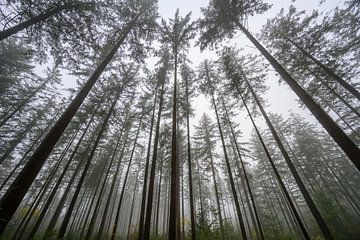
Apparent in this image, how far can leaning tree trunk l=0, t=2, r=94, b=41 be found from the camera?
695 centimetres

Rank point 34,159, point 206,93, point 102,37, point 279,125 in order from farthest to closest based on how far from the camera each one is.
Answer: point 279,125 < point 206,93 < point 102,37 < point 34,159

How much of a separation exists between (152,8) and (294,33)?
A: 12.0 m

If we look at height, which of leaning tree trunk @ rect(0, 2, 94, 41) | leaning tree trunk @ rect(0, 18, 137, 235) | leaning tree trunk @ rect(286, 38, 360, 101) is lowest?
leaning tree trunk @ rect(0, 18, 137, 235)

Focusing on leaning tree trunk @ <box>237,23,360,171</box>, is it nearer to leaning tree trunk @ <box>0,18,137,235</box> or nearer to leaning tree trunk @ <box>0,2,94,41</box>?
leaning tree trunk @ <box>0,18,137,235</box>

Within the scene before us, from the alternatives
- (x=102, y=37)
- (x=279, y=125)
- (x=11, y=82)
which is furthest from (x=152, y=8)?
(x=279, y=125)

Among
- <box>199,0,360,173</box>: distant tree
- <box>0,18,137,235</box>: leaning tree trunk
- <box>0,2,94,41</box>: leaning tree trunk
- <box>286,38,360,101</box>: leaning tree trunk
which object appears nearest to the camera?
<box>0,18,137,235</box>: leaning tree trunk

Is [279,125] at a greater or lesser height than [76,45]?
greater

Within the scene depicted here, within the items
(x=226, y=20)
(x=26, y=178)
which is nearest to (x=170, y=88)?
(x=226, y=20)

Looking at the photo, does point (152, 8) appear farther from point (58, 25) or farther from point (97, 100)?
point (97, 100)

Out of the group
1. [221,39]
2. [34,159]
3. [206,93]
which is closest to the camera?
[34,159]

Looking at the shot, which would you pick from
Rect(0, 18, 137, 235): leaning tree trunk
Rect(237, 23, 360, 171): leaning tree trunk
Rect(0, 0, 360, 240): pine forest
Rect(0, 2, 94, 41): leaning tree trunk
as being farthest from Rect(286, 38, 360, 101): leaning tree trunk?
Rect(0, 18, 137, 235): leaning tree trunk

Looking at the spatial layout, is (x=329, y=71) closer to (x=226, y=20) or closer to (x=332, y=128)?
(x=226, y=20)

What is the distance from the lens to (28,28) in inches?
306

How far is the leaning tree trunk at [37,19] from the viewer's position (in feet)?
22.8
